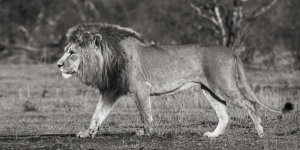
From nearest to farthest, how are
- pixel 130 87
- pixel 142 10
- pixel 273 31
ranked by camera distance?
pixel 130 87 < pixel 273 31 < pixel 142 10

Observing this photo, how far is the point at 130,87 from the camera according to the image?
10914 millimetres

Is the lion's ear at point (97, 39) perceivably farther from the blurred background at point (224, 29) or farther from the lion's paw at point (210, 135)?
the blurred background at point (224, 29)

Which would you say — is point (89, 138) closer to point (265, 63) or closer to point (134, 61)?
point (134, 61)

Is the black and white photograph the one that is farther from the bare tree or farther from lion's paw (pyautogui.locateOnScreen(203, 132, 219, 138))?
the bare tree

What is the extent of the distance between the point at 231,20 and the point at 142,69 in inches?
645

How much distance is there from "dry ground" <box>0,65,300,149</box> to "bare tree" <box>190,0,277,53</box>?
497cm

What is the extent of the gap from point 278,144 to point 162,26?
74.5 feet

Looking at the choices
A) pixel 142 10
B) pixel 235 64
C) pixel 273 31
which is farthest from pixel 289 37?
pixel 235 64

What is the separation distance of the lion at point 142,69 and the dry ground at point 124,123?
0.48 meters

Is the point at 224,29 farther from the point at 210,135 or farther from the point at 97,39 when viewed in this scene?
the point at 97,39

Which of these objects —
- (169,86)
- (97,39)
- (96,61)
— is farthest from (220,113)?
(97,39)

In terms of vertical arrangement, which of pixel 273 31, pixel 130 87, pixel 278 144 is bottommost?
pixel 278 144

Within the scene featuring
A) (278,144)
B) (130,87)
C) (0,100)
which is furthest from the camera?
(0,100)

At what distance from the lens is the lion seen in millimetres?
10953
